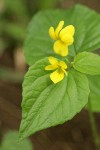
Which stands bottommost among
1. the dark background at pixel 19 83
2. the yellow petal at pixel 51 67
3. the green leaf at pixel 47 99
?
the dark background at pixel 19 83

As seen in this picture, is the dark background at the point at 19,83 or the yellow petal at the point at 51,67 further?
the dark background at the point at 19,83

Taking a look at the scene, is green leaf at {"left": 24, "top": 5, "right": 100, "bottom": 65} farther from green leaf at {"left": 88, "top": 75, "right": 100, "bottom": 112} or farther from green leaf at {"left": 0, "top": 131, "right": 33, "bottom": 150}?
green leaf at {"left": 0, "top": 131, "right": 33, "bottom": 150}

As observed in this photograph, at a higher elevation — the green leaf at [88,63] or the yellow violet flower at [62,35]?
the yellow violet flower at [62,35]

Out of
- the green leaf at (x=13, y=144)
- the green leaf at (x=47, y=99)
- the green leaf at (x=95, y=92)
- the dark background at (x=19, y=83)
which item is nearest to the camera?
the green leaf at (x=47, y=99)

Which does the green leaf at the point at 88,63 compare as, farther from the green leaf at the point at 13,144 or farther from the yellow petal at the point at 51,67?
the green leaf at the point at 13,144

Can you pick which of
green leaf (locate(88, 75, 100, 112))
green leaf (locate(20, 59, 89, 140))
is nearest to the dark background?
green leaf (locate(88, 75, 100, 112))

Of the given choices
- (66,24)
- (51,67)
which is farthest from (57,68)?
(66,24)

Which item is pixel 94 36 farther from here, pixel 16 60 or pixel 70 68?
pixel 16 60

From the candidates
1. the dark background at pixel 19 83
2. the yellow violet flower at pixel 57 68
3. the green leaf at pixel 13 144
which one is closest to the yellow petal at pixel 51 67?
the yellow violet flower at pixel 57 68
